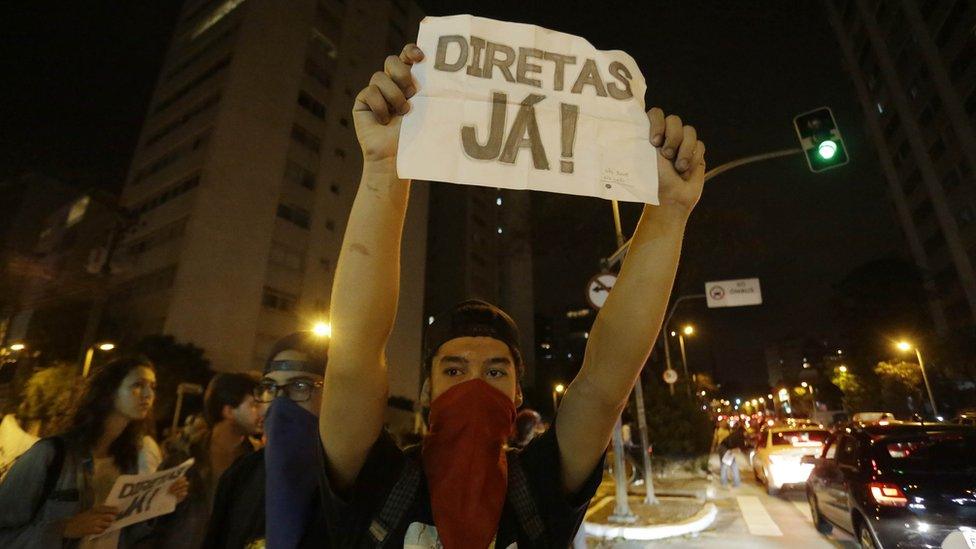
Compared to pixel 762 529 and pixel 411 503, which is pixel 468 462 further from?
pixel 762 529

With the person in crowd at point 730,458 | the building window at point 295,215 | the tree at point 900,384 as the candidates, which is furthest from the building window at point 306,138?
the tree at point 900,384

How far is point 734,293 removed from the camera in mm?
14711

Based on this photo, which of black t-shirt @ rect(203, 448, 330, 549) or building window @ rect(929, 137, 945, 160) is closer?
black t-shirt @ rect(203, 448, 330, 549)

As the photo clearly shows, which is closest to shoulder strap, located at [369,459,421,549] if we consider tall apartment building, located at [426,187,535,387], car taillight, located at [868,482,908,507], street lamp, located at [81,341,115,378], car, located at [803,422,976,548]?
car, located at [803,422,976,548]

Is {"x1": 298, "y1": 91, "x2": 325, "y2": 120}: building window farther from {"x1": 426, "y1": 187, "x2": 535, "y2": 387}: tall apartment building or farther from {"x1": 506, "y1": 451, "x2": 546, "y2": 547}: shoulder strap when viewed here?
{"x1": 506, "y1": 451, "x2": 546, "y2": 547}: shoulder strap

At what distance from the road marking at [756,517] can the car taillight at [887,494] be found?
11.7ft

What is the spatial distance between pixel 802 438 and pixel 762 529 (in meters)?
3.83

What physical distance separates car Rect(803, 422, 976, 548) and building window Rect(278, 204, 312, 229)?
33.3 m

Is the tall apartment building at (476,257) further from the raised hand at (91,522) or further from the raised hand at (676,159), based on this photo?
the raised hand at (676,159)

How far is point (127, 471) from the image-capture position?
3283mm

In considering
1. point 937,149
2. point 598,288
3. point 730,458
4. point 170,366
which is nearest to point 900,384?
point 937,149

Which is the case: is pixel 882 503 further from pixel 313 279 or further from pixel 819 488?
pixel 313 279

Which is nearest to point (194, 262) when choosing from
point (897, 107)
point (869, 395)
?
point (869, 395)

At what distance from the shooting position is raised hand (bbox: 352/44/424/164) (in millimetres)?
1415
